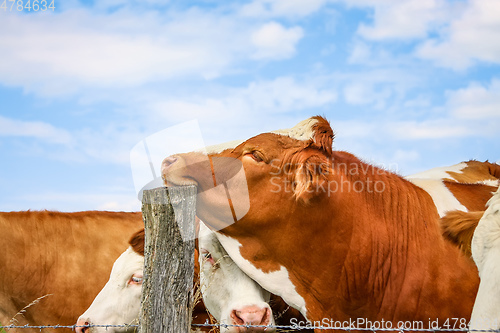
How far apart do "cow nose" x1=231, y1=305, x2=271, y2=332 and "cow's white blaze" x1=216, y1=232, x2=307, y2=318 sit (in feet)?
0.68

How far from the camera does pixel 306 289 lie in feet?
14.7

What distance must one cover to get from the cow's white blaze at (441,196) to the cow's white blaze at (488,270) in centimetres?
189

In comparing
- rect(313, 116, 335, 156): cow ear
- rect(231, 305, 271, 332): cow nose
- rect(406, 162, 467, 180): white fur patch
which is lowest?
rect(231, 305, 271, 332): cow nose

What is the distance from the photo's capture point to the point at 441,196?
494 centimetres

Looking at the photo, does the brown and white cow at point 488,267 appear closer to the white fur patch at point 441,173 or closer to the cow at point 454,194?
the cow at point 454,194

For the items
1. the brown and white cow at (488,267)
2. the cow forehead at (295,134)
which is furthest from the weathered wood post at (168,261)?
the brown and white cow at (488,267)

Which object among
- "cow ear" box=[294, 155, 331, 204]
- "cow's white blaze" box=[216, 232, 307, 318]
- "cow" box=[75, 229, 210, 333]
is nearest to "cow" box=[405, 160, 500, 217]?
"cow ear" box=[294, 155, 331, 204]

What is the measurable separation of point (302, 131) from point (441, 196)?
1545 millimetres

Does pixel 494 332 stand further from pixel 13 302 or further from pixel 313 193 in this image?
pixel 13 302

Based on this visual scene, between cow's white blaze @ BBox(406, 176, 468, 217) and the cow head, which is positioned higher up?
the cow head

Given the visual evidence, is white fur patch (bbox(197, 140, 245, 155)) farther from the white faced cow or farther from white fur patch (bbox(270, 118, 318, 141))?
the white faced cow

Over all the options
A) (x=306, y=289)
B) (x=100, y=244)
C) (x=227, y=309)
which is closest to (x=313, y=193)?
(x=306, y=289)

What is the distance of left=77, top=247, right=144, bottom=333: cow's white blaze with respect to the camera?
512 cm

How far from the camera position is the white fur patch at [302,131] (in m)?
4.43
